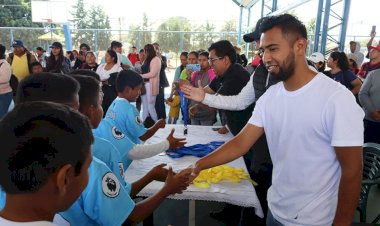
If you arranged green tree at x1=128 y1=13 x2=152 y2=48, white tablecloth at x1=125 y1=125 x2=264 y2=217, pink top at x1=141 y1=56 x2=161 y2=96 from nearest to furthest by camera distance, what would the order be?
white tablecloth at x1=125 y1=125 x2=264 y2=217 → pink top at x1=141 y1=56 x2=161 y2=96 → green tree at x1=128 y1=13 x2=152 y2=48

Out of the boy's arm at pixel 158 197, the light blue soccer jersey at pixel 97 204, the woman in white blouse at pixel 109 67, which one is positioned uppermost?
the woman in white blouse at pixel 109 67

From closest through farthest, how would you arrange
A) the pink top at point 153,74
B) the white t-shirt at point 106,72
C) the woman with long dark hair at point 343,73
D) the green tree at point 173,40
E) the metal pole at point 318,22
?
the woman with long dark hair at point 343,73 → the white t-shirt at point 106,72 → the pink top at point 153,74 → the metal pole at point 318,22 → the green tree at point 173,40

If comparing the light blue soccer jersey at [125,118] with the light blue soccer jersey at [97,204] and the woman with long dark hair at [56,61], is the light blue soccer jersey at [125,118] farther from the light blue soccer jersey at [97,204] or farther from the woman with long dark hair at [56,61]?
the woman with long dark hair at [56,61]

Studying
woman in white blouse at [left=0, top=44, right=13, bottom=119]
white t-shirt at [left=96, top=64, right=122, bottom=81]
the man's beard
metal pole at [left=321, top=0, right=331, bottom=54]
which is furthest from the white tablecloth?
metal pole at [left=321, top=0, right=331, bottom=54]

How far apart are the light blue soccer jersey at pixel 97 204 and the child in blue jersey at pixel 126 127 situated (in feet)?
2.54

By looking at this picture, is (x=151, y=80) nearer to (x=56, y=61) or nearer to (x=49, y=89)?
(x=56, y=61)

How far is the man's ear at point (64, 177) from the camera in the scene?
77 centimetres

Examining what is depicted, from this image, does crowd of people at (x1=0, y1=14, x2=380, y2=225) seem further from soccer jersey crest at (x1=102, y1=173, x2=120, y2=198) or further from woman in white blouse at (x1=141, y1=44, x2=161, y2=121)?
woman in white blouse at (x1=141, y1=44, x2=161, y2=121)

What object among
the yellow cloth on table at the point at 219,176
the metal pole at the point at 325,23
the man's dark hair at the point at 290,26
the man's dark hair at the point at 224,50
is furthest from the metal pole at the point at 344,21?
the man's dark hair at the point at 290,26

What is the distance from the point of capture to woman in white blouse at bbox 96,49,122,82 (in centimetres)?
542

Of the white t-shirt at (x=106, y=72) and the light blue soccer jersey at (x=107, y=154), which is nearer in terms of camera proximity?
the light blue soccer jersey at (x=107, y=154)

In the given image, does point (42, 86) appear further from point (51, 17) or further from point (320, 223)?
point (51, 17)

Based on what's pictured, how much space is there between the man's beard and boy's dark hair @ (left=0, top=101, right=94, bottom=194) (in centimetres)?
92

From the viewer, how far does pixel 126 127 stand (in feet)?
8.04
